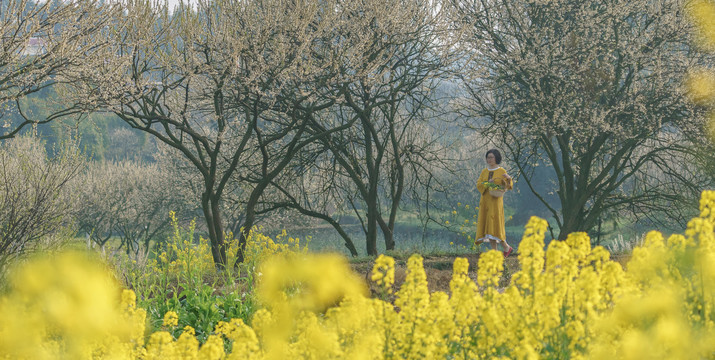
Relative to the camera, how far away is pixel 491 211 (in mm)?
10664

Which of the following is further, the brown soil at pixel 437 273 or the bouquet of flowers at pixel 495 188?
the bouquet of flowers at pixel 495 188

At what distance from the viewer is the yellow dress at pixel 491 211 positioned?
10.4 meters

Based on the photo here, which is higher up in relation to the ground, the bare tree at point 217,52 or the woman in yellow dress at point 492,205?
the bare tree at point 217,52

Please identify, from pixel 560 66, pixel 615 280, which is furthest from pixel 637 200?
pixel 615 280

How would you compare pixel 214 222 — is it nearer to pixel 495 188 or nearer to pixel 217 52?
pixel 217 52

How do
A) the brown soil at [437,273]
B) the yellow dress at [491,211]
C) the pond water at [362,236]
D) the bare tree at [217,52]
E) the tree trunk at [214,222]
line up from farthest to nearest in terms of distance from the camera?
the pond water at [362,236] → the tree trunk at [214,222] → the yellow dress at [491,211] → the bare tree at [217,52] → the brown soil at [437,273]

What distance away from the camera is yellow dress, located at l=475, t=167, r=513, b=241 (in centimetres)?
1042

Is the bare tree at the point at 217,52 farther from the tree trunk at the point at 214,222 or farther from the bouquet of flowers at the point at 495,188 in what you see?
the bouquet of flowers at the point at 495,188

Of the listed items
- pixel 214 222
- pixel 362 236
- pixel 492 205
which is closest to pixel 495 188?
pixel 492 205

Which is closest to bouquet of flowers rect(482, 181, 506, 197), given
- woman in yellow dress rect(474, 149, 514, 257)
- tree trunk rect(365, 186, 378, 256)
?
woman in yellow dress rect(474, 149, 514, 257)

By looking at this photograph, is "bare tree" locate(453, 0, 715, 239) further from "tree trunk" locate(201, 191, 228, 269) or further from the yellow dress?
"tree trunk" locate(201, 191, 228, 269)

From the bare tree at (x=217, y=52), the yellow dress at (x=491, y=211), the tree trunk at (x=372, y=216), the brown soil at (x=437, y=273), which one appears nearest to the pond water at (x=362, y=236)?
the tree trunk at (x=372, y=216)

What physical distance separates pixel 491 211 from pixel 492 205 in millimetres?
99

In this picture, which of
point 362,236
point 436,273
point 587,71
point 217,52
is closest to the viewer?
point 436,273
